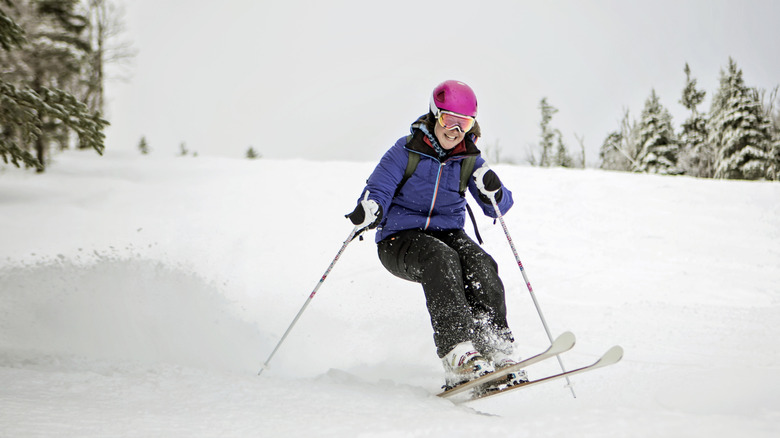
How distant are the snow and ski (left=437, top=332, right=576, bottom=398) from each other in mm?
147

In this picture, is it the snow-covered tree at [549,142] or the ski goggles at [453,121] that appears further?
the snow-covered tree at [549,142]

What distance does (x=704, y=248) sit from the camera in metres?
7.31

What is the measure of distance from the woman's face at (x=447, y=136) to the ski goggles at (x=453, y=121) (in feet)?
0.10

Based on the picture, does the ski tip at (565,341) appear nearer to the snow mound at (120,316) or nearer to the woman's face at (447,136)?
the woman's face at (447,136)

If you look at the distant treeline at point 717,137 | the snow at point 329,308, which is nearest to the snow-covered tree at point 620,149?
the distant treeline at point 717,137

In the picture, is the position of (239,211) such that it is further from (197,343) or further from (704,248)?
(704,248)

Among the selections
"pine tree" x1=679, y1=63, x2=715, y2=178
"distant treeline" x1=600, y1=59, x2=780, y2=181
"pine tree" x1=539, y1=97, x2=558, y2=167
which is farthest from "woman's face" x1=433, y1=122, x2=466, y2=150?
"pine tree" x1=539, y1=97, x2=558, y2=167

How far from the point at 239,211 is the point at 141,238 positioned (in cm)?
178

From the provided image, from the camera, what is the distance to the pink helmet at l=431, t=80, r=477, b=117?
10.9ft

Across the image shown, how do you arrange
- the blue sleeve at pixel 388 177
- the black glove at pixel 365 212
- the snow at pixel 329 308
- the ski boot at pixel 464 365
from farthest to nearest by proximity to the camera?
the blue sleeve at pixel 388 177
the black glove at pixel 365 212
the ski boot at pixel 464 365
the snow at pixel 329 308

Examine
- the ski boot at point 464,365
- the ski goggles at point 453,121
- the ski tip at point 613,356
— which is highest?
the ski goggles at point 453,121

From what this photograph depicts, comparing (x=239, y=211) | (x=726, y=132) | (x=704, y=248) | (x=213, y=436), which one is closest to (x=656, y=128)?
(x=726, y=132)

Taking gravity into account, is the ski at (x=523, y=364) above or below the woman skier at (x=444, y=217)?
below

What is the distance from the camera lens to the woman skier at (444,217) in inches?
111
